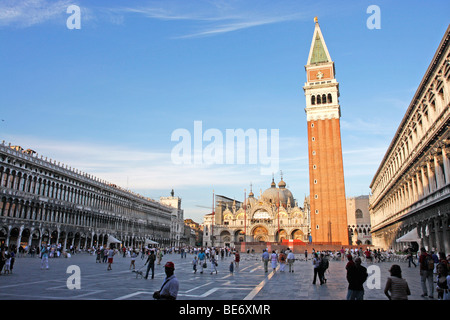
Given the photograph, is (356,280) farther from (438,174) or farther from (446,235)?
(438,174)

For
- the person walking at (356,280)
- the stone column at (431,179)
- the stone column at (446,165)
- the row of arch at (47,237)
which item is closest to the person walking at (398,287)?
the person walking at (356,280)

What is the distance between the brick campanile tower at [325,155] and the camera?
202 ft

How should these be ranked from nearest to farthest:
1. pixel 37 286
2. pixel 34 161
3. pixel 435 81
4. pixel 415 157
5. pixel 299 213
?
1. pixel 37 286
2. pixel 435 81
3. pixel 415 157
4. pixel 34 161
5. pixel 299 213

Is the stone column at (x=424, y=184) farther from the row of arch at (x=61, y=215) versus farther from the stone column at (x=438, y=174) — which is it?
the row of arch at (x=61, y=215)

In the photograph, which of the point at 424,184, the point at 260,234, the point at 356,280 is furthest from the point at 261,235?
the point at 356,280

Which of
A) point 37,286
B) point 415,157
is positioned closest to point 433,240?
point 415,157

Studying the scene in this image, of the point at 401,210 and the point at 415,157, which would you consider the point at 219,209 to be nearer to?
the point at 401,210

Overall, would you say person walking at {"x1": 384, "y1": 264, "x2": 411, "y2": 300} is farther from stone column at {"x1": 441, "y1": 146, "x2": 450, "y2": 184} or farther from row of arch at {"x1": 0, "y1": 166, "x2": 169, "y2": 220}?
row of arch at {"x1": 0, "y1": 166, "x2": 169, "y2": 220}

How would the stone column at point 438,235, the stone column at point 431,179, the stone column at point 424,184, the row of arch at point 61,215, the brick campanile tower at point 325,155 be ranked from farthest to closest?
the brick campanile tower at point 325,155 → the row of arch at point 61,215 → the stone column at point 424,184 → the stone column at point 431,179 → the stone column at point 438,235

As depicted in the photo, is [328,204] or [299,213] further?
[299,213]

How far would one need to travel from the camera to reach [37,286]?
12.9 m

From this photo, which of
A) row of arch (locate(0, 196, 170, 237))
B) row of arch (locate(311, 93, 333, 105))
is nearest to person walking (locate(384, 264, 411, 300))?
row of arch (locate(0, 196, 170, 237))

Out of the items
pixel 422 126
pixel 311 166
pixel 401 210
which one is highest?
pixel 311 166
